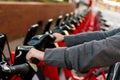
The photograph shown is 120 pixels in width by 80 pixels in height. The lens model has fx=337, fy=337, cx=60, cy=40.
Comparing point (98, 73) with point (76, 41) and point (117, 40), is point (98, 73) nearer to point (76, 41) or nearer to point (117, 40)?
point (76, 41)

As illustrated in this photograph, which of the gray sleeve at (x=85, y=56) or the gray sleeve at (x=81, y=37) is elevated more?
the gray sleeve at (x=85, y=56)

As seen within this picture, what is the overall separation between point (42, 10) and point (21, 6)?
5.02ft

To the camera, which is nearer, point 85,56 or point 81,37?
point 85,56

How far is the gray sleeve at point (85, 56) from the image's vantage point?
169 centimetres

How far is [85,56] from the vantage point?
170 cm

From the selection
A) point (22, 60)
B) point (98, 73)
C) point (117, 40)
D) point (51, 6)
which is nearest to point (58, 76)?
point (98, 73)

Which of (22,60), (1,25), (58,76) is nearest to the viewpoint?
(22,60)

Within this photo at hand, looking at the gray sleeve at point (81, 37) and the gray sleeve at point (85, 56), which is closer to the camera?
the gray sleeve at point (85, 56)

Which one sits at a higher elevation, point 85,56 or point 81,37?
point 85,56

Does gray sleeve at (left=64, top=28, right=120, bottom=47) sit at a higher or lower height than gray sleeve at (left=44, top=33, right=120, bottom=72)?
lower

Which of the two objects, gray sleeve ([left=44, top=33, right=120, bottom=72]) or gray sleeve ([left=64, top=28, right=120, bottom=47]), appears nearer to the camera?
gray sleeve ([left=44, top=33, right=120, bottom=72])

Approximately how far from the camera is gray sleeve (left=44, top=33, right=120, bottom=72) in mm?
1691

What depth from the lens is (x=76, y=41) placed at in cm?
256

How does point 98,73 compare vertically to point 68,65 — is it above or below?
below
